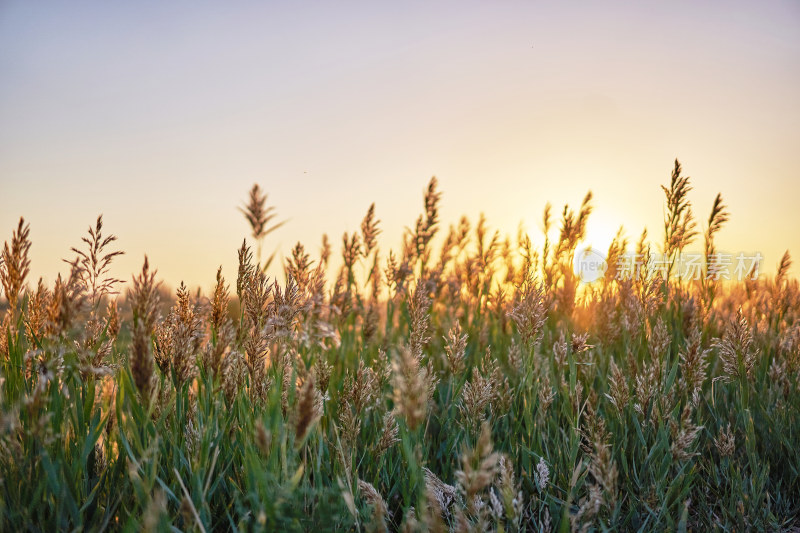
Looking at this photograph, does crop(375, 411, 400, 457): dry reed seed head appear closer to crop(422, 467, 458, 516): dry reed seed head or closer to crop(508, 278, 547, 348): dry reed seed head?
crop(422, 467, 458, 516): dry reed seed head

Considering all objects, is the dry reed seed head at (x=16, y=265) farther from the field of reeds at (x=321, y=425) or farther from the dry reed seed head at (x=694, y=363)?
the dry reed seed head at (x=694, y=363)

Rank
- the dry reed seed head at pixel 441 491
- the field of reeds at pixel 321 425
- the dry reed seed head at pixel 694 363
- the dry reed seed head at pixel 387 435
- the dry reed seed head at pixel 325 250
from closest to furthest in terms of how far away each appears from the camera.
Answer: the field of reeds at pixel 321 425 → the dry reed seed head at pixel 441 491 → the dry reed seed head at pixel 387 435 → the dry reed seed head at pixel 694 363 → the dry reed seed head at pixel 325 250

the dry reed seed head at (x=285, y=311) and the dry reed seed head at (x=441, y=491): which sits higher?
the dry reed seed head at (x=285, y=311)

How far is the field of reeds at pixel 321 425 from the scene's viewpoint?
1889 millimetres

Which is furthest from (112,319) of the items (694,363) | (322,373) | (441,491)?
(694,363)

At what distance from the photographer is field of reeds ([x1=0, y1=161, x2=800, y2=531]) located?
6.20ft

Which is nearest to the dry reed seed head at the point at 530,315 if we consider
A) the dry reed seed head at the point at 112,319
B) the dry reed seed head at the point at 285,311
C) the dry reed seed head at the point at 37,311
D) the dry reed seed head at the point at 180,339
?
A: the dry reed seed head at the point at 285,311

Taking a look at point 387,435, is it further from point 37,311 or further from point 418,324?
point 37,311

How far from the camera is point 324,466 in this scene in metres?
2.68

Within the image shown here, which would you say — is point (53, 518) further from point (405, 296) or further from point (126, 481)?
point (405, 296)

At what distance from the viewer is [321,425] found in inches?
112

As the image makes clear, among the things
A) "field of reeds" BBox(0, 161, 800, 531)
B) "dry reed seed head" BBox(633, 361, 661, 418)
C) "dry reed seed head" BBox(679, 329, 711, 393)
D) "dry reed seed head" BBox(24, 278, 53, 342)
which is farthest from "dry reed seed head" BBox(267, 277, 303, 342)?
"dry reed seed head" BBox(679, 329, 711, 393)

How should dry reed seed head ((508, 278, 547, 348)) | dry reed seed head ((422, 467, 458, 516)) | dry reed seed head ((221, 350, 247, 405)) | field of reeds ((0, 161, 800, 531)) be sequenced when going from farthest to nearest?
dry reed seed head ((508, 278, 547, 348))
dry reed seed head ((422, 467, 458, 516))
dry reed seed head ((221, 350, 247, 405))
field of reeds ((0, 161, 800, 531))

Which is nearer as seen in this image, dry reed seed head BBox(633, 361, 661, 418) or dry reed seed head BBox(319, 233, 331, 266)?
dry reed seed head BBox(633, 361, 661, 418)
